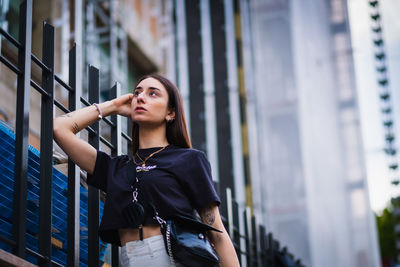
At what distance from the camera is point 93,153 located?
14.7ft

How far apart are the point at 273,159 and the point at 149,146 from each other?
76.3 ft

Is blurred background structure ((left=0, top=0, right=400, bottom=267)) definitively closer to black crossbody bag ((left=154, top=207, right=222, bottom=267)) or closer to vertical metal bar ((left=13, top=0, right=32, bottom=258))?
vertical metal bar ((left=13, top=0, right=32, bottom=258))

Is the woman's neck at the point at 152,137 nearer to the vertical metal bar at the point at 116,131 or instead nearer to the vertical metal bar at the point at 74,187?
the vertical metal bar at the point at 74,187

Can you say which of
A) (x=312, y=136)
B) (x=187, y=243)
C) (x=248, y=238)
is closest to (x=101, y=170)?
(x=187, y=243)

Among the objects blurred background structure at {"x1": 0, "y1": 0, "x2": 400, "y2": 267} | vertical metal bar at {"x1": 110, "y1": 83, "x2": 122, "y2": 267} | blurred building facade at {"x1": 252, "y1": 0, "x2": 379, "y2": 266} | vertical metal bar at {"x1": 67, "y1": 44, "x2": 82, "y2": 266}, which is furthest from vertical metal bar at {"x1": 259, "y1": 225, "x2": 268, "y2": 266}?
blurred building facade at {"x1": 252, "y1": 0, "x2": 379, "y2": 266}

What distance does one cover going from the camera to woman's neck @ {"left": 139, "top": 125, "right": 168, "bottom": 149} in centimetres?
452

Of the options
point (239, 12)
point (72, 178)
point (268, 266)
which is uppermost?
point (239, 12)

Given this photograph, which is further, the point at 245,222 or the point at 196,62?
the point at 196,62

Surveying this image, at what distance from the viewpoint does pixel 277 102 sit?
92.1 ft

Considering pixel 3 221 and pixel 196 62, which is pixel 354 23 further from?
pixel 3 221

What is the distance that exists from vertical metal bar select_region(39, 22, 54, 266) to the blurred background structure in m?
18.1

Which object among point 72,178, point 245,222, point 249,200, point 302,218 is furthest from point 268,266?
point 302,218

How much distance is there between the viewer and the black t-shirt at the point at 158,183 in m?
4.16

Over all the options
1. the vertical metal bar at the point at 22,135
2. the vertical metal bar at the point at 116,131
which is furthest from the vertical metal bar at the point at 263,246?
the vertical metal bar at the point at 22,135
